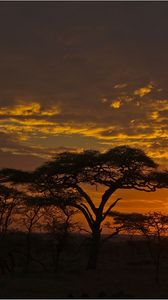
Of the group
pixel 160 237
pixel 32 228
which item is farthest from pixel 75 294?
pixel 32 228

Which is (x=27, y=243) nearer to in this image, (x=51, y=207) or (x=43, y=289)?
(x=51, y=207)

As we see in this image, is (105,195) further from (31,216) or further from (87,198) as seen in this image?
(31,216)

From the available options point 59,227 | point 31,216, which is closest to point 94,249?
point 59,227

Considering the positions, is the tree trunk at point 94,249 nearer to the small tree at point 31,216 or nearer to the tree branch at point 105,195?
the tree branch at point 105,195

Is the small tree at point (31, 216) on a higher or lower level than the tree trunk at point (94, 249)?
higher

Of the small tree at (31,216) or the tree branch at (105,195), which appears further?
the small tree at (31,216)

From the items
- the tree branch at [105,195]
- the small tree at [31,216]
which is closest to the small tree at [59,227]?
the small tree at [31,216]

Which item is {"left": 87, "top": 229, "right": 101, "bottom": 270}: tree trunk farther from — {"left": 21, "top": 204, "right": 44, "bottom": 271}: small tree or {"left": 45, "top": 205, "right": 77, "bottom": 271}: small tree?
{"left": 21, "top": 204, "right": 44, "bottom": 271}: small tree

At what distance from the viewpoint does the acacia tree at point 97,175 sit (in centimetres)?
3334

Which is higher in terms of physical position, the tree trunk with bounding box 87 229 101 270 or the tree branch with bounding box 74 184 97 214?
the tree branch with bounding box 74 184 97 214

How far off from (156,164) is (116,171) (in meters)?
2.62

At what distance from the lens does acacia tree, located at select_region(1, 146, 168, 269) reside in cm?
3334

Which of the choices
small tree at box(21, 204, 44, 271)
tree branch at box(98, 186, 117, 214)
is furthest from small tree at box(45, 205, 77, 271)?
tree branch at box(98, 186, 117, 214)

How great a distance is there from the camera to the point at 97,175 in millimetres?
34406
